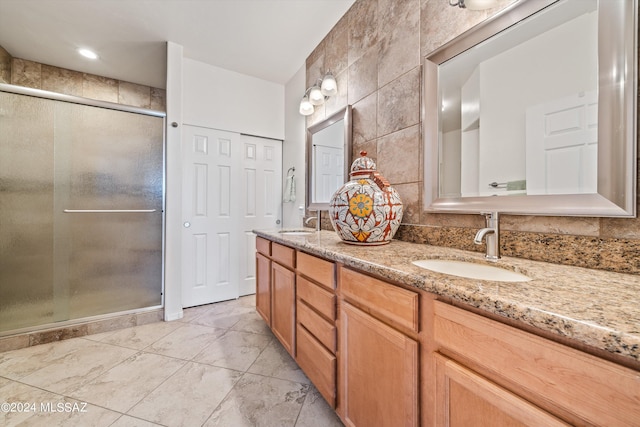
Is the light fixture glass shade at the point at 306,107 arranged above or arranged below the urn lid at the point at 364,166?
above

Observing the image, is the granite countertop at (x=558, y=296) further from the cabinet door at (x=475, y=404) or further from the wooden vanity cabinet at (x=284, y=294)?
the wooden vanity cabinet at (x=284, y=294)

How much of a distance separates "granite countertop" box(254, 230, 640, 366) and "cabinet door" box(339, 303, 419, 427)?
21 centimetres

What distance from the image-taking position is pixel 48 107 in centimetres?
197

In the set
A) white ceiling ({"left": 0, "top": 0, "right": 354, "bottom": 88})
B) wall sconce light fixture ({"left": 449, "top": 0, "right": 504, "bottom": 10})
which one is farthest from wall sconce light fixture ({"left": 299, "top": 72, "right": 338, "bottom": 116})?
wall sconce light fixture ({"left": 449, "top": 0, "right": 504, "bottom": 10})

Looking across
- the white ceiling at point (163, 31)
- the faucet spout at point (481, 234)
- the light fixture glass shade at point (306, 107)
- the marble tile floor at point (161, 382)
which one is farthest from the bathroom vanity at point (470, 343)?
the white ceiling at point (163, 31)

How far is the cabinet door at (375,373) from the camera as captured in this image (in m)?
0.76

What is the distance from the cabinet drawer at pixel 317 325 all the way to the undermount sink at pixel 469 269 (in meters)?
0.51

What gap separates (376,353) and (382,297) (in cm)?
21

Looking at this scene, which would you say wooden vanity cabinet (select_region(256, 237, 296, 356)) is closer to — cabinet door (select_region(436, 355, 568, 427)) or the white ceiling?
cabinet door (select_region(436, 355, 568, 427))

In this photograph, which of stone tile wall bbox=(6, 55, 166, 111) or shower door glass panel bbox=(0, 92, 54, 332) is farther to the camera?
stone tile wall bbox=(6, 55, 166, 111)

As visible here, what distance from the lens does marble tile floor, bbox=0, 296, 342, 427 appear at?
1.25 m

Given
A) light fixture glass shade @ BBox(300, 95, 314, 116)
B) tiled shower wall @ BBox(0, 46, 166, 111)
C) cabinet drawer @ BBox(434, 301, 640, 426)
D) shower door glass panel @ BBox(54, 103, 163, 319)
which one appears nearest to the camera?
cabinet drawer @ BBox(434, 301, 640, 426)

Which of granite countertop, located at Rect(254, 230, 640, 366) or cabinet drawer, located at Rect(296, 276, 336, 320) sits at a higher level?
granite countertop, located at Rect(254, 230, 640, 366)

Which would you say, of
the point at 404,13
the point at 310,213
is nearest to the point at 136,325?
the point at 310,213
